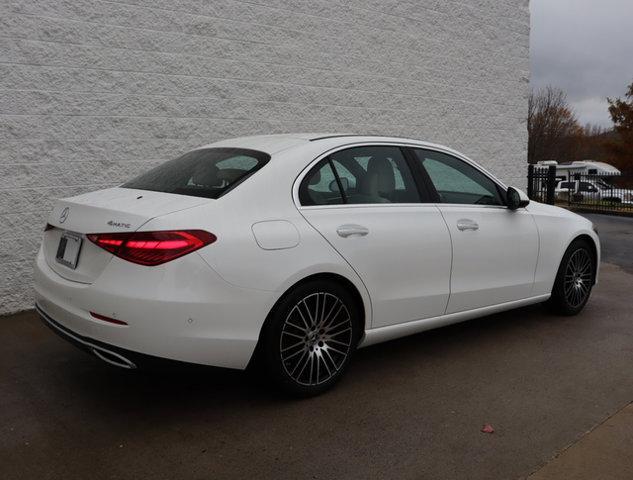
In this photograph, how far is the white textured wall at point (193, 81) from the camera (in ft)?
19.0

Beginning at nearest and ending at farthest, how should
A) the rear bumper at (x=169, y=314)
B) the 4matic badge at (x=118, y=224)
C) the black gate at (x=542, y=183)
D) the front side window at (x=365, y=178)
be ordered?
the rear bumper at (x=169, y=314) → the 4matic badge at (x=118, y=224) → the front side window at (x=365, y=178) → the black gate at (x=542, y=183)

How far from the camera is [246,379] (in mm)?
4191

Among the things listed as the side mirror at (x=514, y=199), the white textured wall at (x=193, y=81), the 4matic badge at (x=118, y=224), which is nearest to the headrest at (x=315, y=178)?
the 4matic badge at (x=118, y=224)

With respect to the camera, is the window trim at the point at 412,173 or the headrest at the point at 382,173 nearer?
the window trim at the point at 412,173

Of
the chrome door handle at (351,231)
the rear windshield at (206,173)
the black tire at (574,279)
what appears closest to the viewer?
the rear windshield at (206,173)

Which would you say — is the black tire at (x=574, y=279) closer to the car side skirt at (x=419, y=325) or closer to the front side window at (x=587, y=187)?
the car side skirt at (x=419, y=325)

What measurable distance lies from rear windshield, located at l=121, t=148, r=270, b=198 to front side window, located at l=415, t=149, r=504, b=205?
1385mm

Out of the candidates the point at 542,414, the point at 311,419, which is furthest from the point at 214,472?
the point at 542,414

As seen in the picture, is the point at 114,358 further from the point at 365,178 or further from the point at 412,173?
the point at 412,173

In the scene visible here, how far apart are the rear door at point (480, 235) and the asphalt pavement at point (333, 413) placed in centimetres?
45

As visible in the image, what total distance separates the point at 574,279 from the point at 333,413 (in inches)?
122

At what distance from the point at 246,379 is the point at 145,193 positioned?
4.55 ft

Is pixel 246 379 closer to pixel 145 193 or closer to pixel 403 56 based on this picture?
pixel 145 193

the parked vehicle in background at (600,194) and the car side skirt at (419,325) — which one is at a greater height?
the parked vehicle in background at (600,194)
